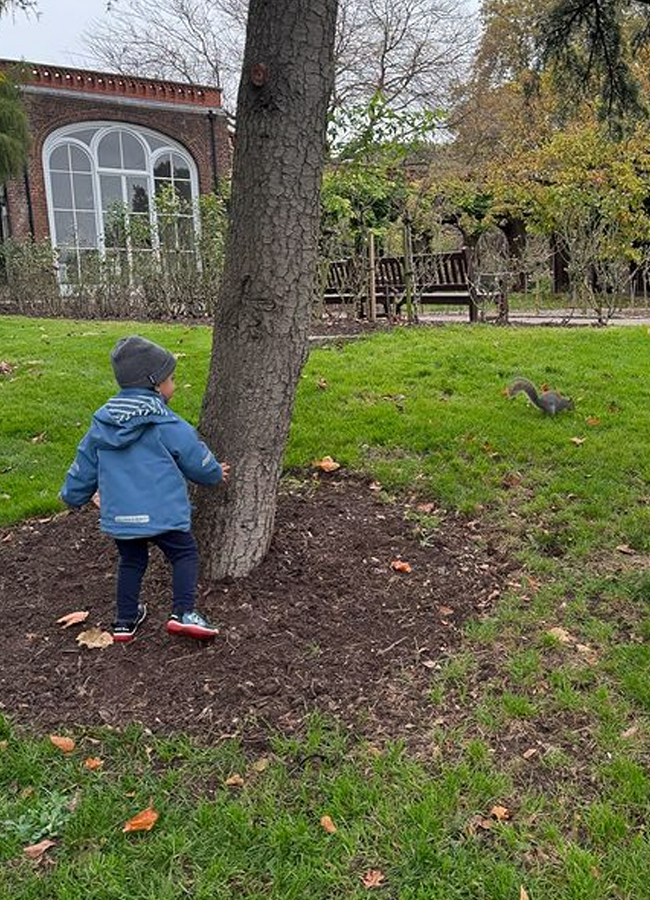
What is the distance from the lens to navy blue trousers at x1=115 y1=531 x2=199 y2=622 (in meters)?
3.14

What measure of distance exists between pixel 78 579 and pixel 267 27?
8.31ft

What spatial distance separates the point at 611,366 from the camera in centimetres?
742

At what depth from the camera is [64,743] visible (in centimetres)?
270

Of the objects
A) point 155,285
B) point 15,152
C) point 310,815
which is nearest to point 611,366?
point 310,815

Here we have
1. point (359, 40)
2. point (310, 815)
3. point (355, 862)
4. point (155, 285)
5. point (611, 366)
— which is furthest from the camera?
point (359, 40)

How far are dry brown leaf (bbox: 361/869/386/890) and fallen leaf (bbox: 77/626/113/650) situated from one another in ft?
4.69

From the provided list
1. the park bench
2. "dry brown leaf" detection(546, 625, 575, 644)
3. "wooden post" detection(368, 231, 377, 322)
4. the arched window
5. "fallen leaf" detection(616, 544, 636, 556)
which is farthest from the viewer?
the arched window

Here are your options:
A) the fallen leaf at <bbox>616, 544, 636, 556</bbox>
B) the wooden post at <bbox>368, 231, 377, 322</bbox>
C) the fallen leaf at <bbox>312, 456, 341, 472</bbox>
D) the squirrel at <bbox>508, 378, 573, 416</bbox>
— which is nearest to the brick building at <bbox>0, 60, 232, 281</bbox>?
the wooden post at <bbox>368, 231, 377, 322</bbox>

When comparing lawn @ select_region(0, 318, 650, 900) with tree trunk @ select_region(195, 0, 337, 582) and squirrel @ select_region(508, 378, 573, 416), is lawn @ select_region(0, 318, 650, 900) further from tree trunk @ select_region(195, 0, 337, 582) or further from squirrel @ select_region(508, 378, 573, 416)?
squirrel @ select_region(508, 378, 573, 416)

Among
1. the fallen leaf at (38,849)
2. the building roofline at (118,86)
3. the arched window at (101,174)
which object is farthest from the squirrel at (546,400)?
the building roofline at (118,86)

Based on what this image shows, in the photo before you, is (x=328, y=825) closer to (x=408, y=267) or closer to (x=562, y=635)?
(x=562, y=635)

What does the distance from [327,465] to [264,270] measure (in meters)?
2.00

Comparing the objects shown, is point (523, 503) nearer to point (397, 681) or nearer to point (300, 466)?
point (300, 466)

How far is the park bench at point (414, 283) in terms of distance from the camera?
38.7 ft
